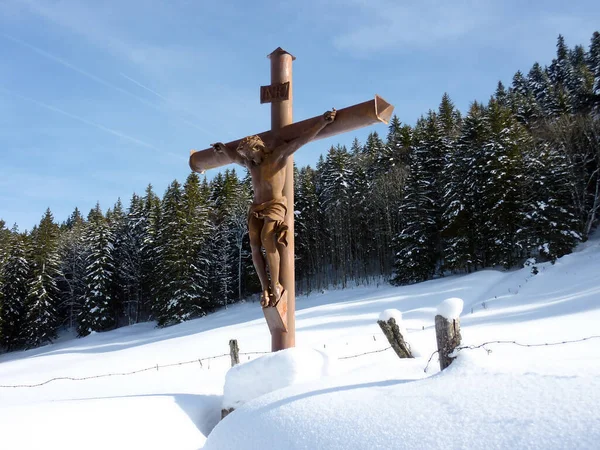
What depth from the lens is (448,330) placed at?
10.9 ft

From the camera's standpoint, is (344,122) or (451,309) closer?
(451,309)

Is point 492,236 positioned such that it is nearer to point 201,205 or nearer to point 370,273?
point 370,273

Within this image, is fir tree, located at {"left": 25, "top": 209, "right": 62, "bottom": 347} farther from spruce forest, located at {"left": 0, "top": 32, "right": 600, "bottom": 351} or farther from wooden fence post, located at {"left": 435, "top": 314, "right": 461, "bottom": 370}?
wooden fence post, located at {"left": 435, "top": 314, "right": 461, "bottom": 370}

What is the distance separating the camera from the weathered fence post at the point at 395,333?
4.81m

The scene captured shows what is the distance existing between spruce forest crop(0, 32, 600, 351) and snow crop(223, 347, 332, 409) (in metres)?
22.7

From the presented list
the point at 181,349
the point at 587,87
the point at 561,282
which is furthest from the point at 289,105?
A: the point at 587,87

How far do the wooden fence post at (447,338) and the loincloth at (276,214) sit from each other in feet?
5.86

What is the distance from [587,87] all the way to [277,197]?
144ft

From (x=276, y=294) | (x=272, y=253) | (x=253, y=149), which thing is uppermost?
(x=253, y=149)

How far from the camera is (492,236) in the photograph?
83.9ft

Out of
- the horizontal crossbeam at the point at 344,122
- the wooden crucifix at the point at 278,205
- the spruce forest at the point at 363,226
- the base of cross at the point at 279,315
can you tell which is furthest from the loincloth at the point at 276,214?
the spruce forest at the point at 363,226

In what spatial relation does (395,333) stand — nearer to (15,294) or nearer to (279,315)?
(279,315)

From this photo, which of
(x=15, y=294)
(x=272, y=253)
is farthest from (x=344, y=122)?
(x=15, y=294)

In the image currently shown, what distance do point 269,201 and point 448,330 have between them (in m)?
2.10
